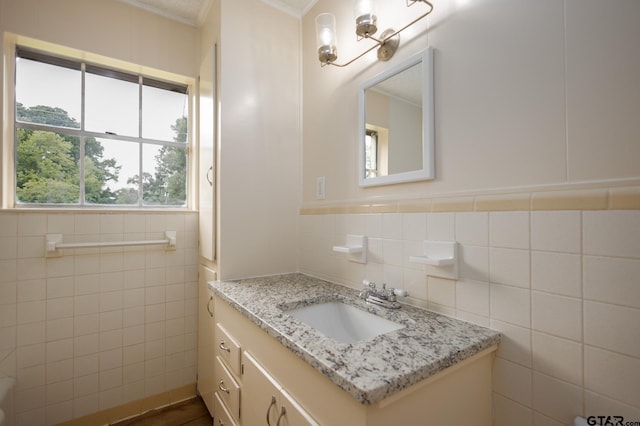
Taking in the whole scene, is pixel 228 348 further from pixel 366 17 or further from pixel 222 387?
pixel 366 17

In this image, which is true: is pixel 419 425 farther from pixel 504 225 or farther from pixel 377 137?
pixel 377 137

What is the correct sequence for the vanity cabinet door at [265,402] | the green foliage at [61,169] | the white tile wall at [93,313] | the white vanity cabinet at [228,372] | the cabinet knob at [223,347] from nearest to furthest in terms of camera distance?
the vanity cabinet door at [265,402] < the white vanity cabinet at [228,372] < the cabinet knob at [223,347] < the white tile wall at [93,313] < the green foliage at [61,169]

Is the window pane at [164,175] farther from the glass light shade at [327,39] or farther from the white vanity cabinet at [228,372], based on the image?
the glass light shade at [327,39]

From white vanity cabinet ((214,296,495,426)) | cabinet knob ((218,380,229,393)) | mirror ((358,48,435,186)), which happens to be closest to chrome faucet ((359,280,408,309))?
white vanity cabinet ((214,296,495,426))

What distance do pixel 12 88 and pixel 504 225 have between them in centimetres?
262

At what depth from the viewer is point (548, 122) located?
0.82m

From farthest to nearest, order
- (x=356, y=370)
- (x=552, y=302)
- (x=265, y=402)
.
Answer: (x=265, y=402) < (x=552, y=302) < (x=356, y=370)

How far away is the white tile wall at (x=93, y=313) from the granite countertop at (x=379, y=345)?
98 cm

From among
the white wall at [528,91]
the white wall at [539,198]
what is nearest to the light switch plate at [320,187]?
the white wall at [528,91]

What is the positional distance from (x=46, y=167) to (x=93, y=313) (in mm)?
941

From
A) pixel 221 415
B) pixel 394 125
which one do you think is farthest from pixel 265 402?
pixel 394 125

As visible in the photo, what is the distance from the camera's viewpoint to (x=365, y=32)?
1197 mm

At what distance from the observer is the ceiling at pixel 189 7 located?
1.84 metres

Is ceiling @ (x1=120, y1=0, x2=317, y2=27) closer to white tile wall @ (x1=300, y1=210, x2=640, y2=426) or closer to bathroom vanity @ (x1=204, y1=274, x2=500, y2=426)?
white tile wall @ (x1=300, y1=210, x2=640, y2=426)
